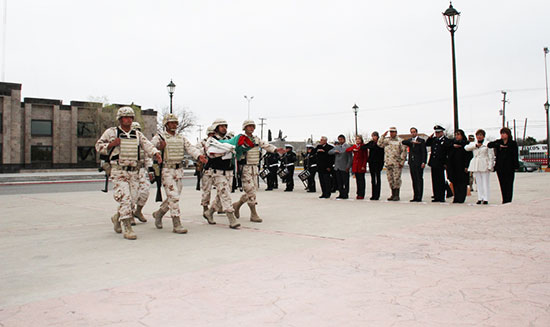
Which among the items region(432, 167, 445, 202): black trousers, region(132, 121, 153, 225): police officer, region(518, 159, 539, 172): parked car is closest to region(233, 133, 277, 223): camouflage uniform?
region(132, 121, 153, 225): police officer

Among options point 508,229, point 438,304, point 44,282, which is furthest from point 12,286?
point 508,229

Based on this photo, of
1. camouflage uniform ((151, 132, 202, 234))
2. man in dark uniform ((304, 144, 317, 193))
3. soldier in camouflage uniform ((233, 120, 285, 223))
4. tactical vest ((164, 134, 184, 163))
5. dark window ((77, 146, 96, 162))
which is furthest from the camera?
dark window ((77, 146, 96, 162))

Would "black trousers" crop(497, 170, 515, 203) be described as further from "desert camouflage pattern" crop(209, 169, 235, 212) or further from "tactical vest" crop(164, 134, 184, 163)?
"tactical vest" crop(164, 134, 184, 163)

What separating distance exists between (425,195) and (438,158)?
2.96 metres

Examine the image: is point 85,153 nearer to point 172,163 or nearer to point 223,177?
point 172,163

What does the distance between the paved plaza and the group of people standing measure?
3.03 metres

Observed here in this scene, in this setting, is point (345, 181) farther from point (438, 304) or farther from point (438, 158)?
point (438, 304)

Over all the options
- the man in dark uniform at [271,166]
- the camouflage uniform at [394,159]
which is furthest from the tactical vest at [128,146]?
the man in dark uniform at [271,166]

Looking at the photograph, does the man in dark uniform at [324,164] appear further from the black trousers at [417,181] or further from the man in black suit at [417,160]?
the black trousers at [417,181]

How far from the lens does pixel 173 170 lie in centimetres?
789

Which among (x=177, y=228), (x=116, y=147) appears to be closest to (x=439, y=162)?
(x=177, y=228)

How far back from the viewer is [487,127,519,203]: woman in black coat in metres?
A: 10.7

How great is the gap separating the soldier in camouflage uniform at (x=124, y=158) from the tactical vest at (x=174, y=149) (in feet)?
1.39

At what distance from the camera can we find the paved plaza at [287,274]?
3352 millimetres
